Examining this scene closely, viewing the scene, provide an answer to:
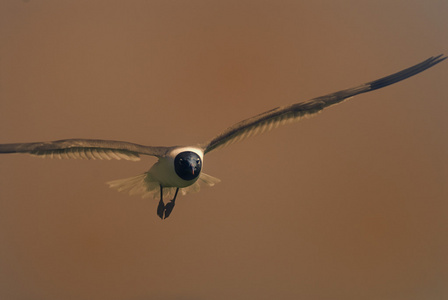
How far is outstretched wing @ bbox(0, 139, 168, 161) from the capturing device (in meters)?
3.19

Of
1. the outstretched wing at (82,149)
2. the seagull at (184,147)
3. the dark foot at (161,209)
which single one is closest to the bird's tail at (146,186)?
the seagull at (184,147)

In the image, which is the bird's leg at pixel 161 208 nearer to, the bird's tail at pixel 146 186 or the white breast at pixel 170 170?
the bird's tail at pixel 146 186

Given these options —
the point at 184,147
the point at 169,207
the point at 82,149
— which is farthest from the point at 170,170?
the point at 82,149

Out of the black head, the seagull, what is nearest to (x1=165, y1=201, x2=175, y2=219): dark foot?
the seagull

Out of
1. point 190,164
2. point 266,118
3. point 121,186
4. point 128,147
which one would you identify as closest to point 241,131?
point 266,118

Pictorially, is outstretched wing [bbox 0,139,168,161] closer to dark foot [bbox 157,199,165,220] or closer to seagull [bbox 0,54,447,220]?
seagull [bbox 0,54,447,220]

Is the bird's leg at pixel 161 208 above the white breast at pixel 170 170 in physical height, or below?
below

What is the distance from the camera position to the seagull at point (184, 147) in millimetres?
3221

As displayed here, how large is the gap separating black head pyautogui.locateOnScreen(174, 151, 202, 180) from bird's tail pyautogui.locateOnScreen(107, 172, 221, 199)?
48cm

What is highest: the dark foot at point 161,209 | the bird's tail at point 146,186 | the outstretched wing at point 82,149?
the outstretched wing at point 82,149

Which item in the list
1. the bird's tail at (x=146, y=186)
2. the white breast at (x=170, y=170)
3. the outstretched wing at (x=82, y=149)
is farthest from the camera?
the bird's tail at (x=146, y=186)

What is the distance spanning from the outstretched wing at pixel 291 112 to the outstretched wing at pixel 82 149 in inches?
16.8

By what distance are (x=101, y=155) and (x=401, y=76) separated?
6.62ft

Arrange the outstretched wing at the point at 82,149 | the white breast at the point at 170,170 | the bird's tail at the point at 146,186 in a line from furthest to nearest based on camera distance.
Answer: the bird's tail at the point at 146,186, the white breast at the point at 170,170, the outstretched wing at the point at 82,149
